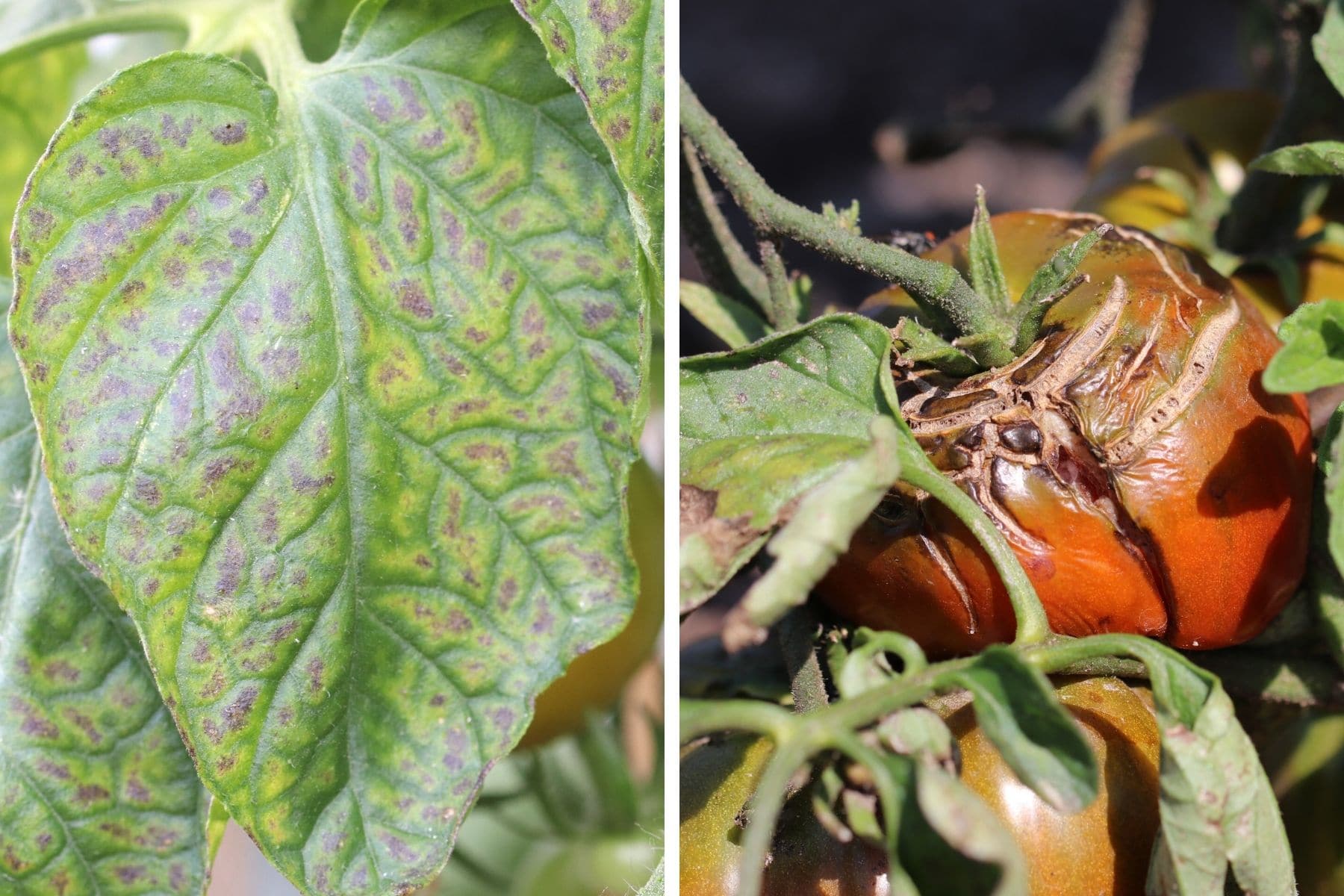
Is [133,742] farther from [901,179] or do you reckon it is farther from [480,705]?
[901,179]

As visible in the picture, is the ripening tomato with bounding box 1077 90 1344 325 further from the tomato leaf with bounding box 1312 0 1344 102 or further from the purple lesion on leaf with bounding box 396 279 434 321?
the purple lesion on leaf with bounding box 396 279 434 321

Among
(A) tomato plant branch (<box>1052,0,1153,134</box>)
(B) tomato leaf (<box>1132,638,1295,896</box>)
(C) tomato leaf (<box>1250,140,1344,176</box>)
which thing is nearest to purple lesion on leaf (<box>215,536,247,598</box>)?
(B) tomato leaf (<box>1132,638,1295,896</box>)

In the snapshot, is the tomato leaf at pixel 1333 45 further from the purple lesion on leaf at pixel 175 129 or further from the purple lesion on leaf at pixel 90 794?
the purple lesion on leaf at pixel 90 794

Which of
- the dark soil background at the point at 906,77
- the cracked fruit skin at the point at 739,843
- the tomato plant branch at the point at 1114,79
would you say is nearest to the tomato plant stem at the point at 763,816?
the cracked fruit skin at the point at 739,843

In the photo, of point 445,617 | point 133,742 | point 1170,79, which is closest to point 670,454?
point 445,617

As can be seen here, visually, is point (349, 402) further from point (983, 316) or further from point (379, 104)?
point (983, 316)
